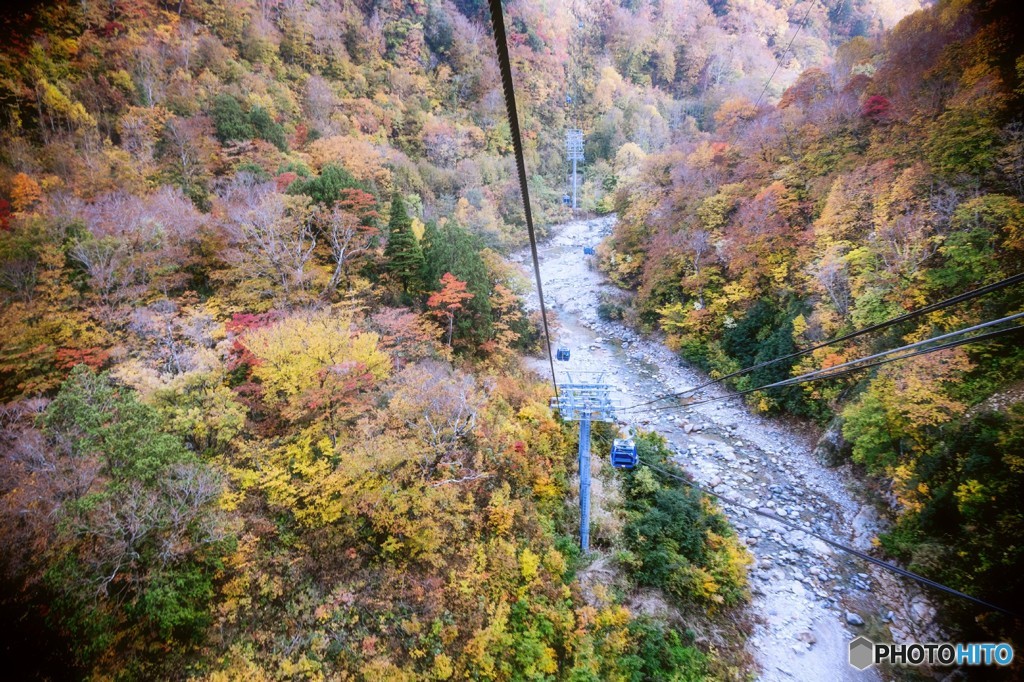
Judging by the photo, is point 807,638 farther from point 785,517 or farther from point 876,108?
point 876,108

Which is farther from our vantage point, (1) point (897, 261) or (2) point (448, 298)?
(2) point (448, 298)

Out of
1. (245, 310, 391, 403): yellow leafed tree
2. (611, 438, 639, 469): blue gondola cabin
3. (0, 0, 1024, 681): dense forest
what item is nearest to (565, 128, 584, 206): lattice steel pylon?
(0, 0, 1024, 681): dense forest

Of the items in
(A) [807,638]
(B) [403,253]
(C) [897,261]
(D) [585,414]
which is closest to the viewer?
(A) [807,638]

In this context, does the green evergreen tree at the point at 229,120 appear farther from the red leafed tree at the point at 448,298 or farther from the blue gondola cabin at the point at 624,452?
the blue gondola cabin at the point at 624,452

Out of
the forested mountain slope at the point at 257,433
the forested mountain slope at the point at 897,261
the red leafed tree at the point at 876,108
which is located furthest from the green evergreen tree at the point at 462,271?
the red leafed tree at the point at 876,108

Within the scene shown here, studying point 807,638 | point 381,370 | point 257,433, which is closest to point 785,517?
point 807,638

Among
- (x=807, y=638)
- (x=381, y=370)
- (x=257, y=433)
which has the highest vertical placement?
(x=381, y=370)

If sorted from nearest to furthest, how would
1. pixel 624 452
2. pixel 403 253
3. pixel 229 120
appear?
pixel 624 452, pixel 403 253, pixel 229 120
